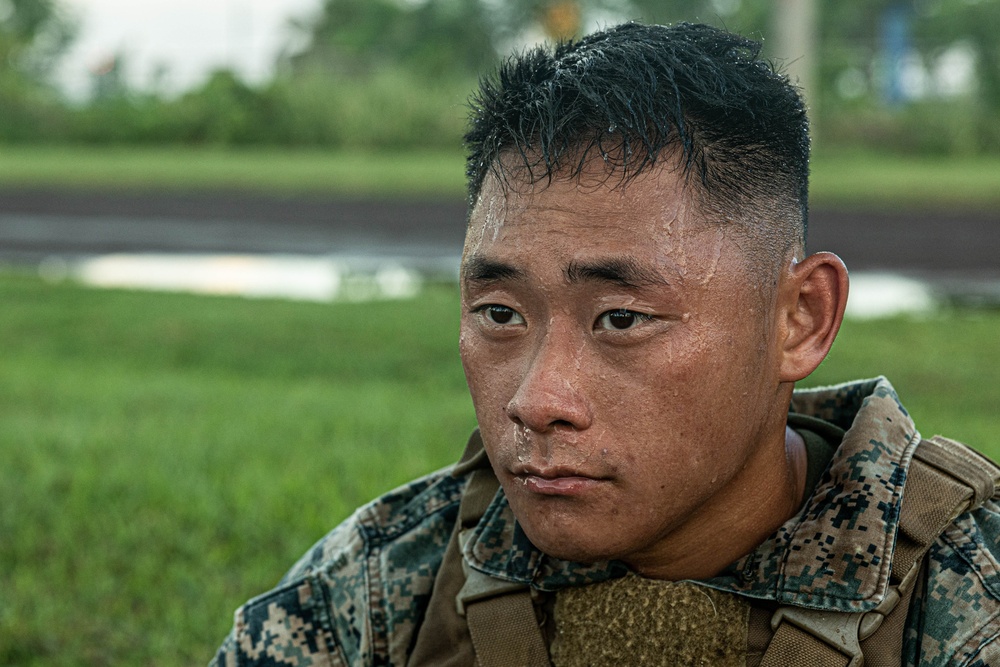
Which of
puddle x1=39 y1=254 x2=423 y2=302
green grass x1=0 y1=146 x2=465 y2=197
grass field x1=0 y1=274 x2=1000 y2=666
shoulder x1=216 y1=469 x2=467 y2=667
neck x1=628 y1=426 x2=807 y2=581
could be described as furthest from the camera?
green grass x1=0 y1=146 x2=465 y2=197

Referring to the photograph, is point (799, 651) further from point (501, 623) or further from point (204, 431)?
point (204, 431)

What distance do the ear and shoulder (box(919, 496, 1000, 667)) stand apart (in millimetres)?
351

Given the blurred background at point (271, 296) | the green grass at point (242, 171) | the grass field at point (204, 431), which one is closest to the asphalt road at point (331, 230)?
the blurred background at point (271, 296)

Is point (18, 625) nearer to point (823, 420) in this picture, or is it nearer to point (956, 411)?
point (823, 420)

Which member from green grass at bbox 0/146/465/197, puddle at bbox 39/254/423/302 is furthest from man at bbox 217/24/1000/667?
green grass at bbox 0/146/465/197

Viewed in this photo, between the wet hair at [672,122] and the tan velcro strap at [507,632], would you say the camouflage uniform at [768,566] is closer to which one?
the tan velcro strap at [507,632]

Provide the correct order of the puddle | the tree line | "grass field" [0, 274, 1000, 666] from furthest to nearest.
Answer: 1. the tree line
2. the puddle
3. "grass field" [0, 274, 1000, 666]

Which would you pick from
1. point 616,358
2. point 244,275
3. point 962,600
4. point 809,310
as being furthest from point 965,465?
point 244,275

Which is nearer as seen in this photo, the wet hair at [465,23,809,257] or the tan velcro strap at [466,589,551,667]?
the wet hair at [465,23,809,257]

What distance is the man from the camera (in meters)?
2.04

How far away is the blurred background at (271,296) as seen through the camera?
4336 mm

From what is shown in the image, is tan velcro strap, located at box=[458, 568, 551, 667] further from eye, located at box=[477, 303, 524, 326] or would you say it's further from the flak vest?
eye, located at box=[477, 303, 524, 326]

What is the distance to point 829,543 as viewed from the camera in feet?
6.96

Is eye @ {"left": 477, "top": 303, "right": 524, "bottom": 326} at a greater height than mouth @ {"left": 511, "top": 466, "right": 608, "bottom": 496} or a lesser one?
greater
